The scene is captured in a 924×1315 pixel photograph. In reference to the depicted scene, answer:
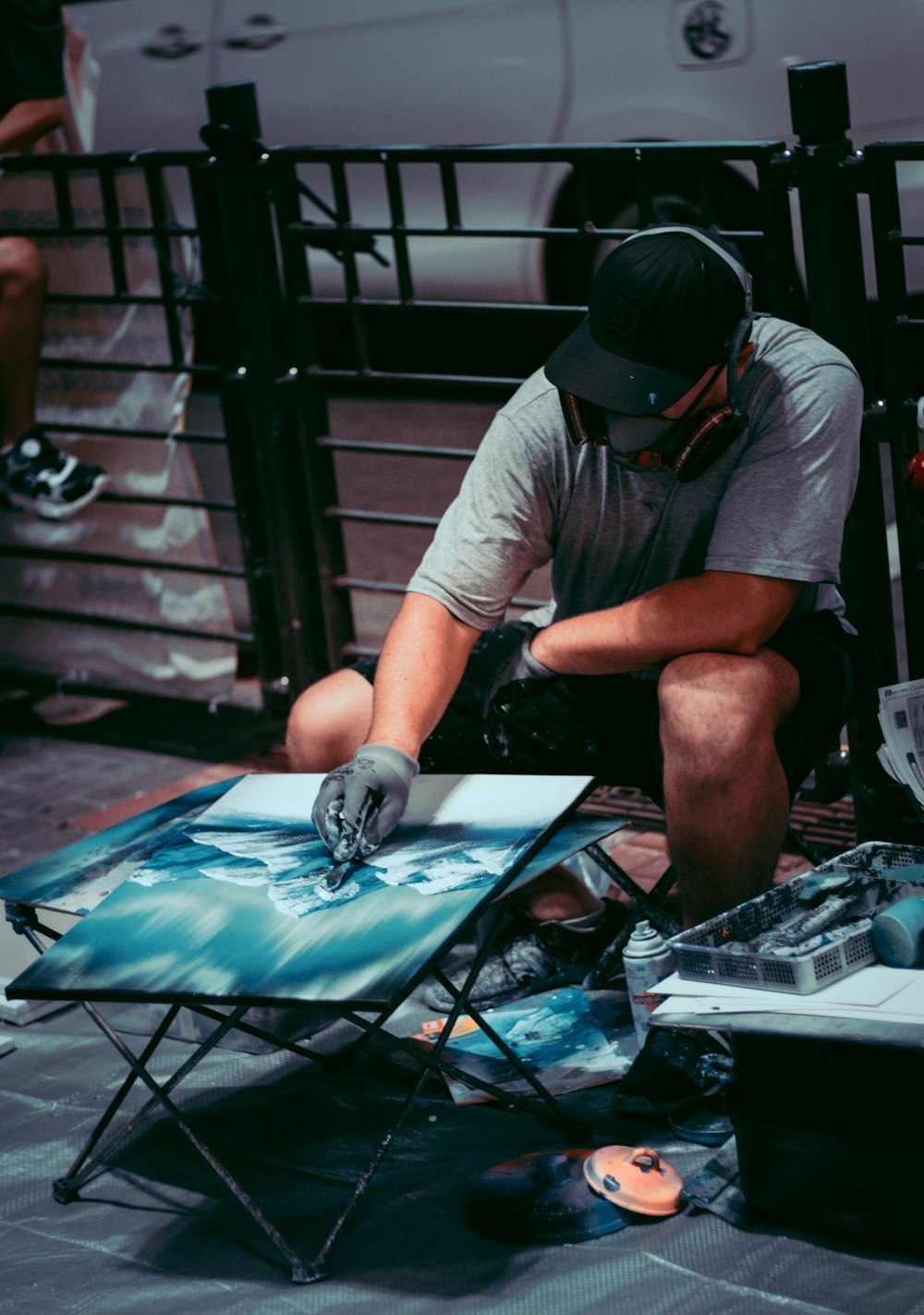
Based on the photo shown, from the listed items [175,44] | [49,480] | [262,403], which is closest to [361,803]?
[262,403]

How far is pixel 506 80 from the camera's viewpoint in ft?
21.2

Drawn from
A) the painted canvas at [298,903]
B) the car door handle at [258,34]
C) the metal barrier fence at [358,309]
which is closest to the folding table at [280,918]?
the painted canvas at [298,903]

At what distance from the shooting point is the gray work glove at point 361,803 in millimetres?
2422

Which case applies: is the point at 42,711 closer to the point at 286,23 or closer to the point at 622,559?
the point at 622,559

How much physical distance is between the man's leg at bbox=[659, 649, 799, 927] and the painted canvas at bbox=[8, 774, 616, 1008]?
137 millimetres

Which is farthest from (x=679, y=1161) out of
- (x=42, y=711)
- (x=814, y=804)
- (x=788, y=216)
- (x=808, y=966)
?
(x=42, y=711)

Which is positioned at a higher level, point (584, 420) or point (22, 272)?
point (22, 272)

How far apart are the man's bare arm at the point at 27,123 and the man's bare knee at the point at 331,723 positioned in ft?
8.46

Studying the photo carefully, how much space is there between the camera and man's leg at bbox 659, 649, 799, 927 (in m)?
2.49

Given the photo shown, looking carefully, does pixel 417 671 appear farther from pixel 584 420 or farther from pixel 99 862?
pixel 99 862

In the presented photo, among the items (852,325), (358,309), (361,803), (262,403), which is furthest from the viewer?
(262,403)

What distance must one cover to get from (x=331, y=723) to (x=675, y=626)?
65 centimetres

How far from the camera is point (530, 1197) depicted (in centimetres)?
233

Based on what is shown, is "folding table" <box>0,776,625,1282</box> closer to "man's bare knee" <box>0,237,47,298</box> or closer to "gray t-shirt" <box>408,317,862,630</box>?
"gray t-shirt" <box>408,317,862,630</box>
